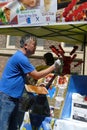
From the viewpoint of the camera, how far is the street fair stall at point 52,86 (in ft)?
13.5

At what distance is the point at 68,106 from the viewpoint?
4.46 metres

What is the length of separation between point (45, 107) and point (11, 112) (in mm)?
→ 524

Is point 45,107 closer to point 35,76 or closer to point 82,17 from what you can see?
point 35,76

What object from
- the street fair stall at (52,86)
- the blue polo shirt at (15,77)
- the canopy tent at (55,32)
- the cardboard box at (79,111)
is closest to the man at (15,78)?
the blue polo shirt at (15,77)

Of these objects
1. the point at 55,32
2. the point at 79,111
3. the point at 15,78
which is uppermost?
the point at 55,32

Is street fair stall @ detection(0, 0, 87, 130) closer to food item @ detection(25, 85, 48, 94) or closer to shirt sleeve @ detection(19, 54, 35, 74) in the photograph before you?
food item @ detection(25, 85, 48, 94)

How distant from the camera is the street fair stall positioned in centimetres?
410

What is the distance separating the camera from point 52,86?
182 inches

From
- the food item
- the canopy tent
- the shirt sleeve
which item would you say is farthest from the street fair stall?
the canopy tent

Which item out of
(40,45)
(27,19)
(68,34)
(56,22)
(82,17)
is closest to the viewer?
(82,17)

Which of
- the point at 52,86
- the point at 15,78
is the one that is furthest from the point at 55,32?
the point at 15,78

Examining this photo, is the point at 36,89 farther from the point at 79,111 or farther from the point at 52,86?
the point at 79,111

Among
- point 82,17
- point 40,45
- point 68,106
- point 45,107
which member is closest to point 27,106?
point 45,107

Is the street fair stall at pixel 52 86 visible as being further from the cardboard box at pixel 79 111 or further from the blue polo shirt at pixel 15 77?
the blue polo shirt at pixel 15 77
